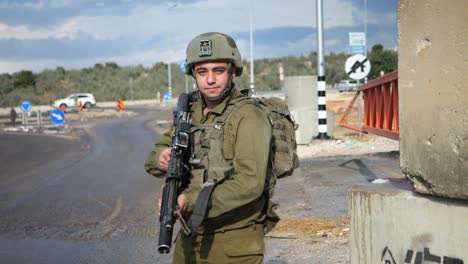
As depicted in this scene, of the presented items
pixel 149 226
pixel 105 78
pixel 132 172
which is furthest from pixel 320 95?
pixel 105 78

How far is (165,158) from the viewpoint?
2807 millimetres

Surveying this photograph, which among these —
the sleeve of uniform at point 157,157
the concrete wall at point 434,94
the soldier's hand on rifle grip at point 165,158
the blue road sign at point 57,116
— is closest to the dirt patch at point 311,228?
the concrete wall at point 434,94

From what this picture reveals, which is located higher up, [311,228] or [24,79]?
[24,79]

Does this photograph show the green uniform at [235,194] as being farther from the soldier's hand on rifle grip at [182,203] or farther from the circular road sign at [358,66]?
the circular road sign at [358,66]

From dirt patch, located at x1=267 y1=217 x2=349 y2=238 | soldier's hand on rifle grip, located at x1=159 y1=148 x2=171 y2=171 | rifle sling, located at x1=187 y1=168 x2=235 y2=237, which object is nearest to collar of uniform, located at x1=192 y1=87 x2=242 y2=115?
soldier's hand on rifle grip, located at x1=159 y1=148 x2=171 y2=171

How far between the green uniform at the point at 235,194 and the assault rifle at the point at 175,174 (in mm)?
51

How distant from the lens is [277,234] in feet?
21.0

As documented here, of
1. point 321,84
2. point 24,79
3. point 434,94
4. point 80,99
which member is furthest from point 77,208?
point 24,79

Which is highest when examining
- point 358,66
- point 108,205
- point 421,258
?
point 358,66

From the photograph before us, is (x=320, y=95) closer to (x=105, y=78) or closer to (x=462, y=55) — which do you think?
(x=462, y=55)

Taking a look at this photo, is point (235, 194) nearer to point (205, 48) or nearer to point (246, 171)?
point (246, 171)

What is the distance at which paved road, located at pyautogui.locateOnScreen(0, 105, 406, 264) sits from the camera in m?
5.95

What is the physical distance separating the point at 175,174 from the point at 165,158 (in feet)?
0.63

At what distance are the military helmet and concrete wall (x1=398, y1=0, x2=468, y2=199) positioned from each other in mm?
861
